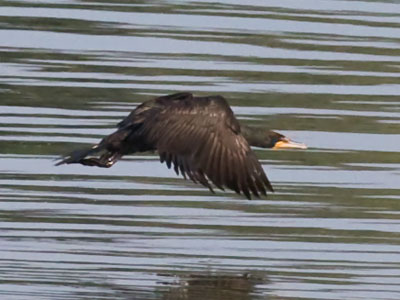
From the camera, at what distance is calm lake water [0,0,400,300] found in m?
11.2

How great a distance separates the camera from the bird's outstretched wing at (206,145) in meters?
11.7

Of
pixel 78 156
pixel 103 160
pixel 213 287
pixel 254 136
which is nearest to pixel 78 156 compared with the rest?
pixel 78 156

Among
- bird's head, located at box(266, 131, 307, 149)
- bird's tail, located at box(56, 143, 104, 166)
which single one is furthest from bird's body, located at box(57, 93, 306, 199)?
bird's head, located at box(266, 131, 307, 149)

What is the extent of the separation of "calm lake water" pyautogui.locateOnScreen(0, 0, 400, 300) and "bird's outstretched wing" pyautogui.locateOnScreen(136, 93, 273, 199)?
0.45m

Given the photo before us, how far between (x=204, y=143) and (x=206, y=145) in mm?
19

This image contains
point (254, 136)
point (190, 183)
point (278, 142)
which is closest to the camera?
point (254, 136)

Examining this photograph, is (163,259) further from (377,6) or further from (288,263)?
(377,6)

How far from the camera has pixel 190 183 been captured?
45.0 ft

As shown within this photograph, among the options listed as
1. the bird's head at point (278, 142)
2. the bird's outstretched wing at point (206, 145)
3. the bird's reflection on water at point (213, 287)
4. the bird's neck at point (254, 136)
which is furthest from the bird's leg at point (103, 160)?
the bird's reflection on water at point (213, 287)

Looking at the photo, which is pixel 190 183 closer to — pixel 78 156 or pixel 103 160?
pixel 103 160

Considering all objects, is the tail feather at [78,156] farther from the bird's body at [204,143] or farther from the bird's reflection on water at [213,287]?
the bird's reflection on water at [213,287]

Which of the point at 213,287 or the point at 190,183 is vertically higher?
the point at 190,183

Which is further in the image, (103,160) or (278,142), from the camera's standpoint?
(278,142)

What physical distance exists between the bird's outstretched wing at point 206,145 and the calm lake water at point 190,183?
45cm
